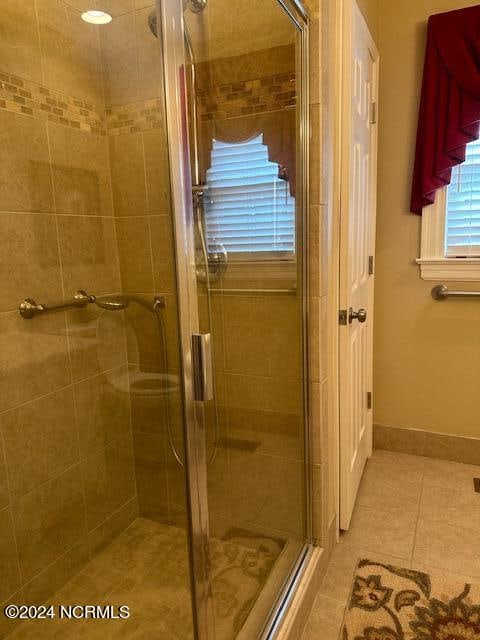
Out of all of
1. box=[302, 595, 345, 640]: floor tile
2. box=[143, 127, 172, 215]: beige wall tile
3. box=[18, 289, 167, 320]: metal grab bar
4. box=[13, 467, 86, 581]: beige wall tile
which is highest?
box=[143, 127, 172, 215]: beige wall tile

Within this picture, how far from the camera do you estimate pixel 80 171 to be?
159cm

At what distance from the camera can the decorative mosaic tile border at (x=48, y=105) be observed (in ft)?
4.52

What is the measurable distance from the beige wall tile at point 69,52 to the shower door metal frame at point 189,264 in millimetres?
688

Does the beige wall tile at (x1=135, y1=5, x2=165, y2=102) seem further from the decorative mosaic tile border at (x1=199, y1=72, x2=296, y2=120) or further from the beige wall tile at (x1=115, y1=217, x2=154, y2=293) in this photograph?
the beige wall tile at (x1=115, y1=217, x2=154, y2=293)

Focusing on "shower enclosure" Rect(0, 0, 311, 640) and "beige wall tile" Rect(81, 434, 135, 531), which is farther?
"beige wall tile" Rect(81, 434, 135, 531)

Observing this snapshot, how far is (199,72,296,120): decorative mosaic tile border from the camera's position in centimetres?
132

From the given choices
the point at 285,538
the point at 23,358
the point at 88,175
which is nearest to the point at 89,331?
the point at 23,358

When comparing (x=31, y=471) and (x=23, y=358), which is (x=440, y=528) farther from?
(x=23, y=358)

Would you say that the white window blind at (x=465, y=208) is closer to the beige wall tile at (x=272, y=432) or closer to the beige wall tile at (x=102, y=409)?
the beige wall tile at (x=272, y=432)

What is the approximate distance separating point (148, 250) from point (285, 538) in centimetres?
112

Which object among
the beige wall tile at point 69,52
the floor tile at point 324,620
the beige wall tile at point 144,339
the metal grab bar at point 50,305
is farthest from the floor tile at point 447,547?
the beige wall tile at point 69,52

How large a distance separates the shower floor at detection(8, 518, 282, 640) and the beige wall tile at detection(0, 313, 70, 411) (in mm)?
669

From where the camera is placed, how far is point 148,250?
4.71 feet

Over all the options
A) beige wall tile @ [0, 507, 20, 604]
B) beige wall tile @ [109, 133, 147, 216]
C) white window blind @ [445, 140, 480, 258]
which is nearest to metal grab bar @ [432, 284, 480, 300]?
white window blind @ [445, 140, 480, 258]
